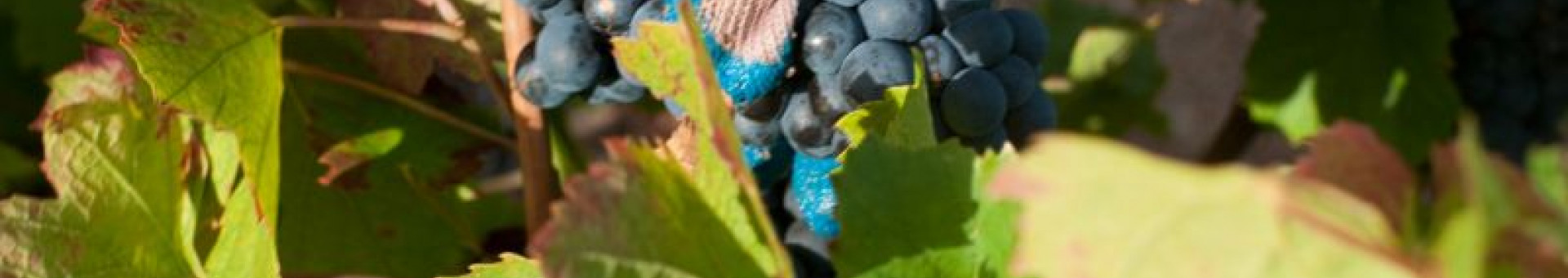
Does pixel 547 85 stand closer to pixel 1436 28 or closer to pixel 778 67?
pixel 778 67

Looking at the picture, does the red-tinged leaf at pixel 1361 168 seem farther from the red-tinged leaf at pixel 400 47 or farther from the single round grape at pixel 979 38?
the red-tinged leaf at pixel 400 47

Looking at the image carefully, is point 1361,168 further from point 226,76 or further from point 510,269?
point 226,76

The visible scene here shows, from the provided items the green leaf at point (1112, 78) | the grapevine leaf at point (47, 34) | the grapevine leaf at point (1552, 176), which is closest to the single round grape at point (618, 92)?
the grapevine leaf at point (1552, 176)

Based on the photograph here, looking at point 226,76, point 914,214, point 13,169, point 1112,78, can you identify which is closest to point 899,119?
point 914,214

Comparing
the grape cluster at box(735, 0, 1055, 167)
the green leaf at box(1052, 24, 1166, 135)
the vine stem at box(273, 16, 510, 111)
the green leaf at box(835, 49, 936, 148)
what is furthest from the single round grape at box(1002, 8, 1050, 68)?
the green leaf at box(1052, 24, 1166, 135)

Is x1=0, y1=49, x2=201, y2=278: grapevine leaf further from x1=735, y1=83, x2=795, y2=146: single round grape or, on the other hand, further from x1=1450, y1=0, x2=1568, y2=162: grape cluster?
x1=1450, y1=0, x2=1568, y2=162: grape cluster

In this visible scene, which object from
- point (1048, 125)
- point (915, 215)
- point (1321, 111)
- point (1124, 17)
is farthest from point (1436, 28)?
point (915, 215)
